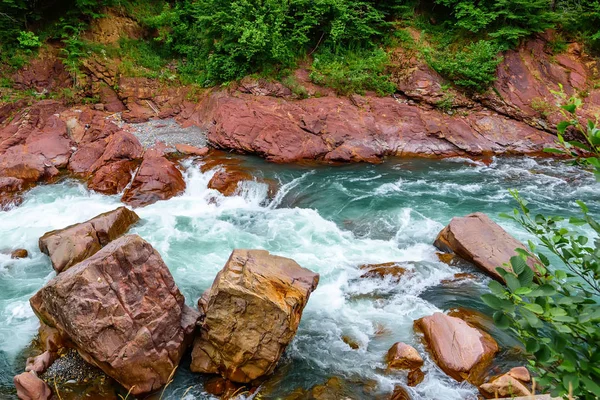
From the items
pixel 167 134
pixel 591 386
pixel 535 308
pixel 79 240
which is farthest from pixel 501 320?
pixel 167 134

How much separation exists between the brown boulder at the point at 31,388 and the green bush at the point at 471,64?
14.1m

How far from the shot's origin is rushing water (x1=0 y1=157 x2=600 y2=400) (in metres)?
5.48

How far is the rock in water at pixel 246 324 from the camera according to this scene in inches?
196

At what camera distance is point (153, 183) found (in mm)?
10016

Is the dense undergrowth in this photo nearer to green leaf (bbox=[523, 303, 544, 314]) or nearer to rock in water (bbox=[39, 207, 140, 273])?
rock in water (bbox=[39, 207, 140, 273])

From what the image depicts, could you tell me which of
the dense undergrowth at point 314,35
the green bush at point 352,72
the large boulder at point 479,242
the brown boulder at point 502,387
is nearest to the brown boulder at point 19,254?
the large boulder at point 479,242

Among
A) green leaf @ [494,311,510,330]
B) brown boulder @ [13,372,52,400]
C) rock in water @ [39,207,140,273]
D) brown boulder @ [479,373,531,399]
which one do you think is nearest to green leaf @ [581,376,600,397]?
green leaf @ [494,311,510,330]

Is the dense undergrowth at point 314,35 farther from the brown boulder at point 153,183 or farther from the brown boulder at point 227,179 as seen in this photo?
the brown boulder at point 153,183

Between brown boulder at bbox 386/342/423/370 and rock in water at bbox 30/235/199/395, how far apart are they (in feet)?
9.19

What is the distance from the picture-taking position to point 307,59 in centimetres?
1487


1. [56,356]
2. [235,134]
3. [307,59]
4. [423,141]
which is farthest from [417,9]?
[56,356]

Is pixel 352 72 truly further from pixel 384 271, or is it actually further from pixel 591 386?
pixel 591 386

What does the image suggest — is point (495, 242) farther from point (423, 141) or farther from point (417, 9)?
point (417, 9)

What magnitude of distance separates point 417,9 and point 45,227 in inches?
607
